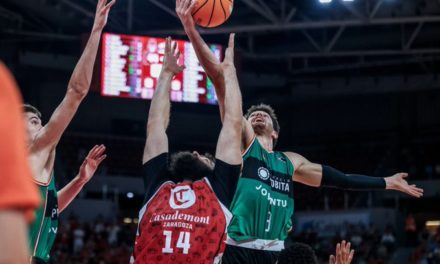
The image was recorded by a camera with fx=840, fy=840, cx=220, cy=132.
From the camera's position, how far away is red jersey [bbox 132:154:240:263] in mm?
4164

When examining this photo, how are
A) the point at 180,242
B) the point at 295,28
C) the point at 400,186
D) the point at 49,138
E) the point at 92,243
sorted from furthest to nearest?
the point at 295,28 → the point at 92,243 → the point at 400,186 → the point at 49,138 → the point at 180,242

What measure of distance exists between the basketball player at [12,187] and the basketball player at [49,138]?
3177 millimetres

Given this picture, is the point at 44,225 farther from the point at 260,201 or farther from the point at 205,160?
the point at 260,201

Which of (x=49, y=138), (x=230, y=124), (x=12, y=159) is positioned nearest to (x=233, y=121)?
(x=230, y=124)

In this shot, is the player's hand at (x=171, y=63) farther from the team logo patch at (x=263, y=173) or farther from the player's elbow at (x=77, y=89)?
the team logo patch at (x=263, y=173)

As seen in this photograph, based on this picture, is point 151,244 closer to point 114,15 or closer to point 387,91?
point 114,15

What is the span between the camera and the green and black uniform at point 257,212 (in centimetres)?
581

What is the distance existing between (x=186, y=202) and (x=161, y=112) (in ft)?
2.15

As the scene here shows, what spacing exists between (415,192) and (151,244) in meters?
2.80

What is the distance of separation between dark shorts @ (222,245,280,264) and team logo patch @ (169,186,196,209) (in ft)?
5.44

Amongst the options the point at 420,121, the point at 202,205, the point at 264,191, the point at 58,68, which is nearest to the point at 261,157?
the point at 264,191

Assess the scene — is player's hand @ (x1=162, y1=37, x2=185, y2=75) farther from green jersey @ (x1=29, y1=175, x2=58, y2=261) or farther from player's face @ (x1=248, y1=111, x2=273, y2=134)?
player's face @ (x1=248, y1=111, x2=273, y2=134)

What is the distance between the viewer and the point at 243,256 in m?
5.80

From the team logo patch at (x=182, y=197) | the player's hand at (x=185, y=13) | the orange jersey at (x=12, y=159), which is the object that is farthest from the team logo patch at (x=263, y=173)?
the orange jersey at (x=12, y=159)
